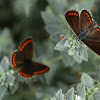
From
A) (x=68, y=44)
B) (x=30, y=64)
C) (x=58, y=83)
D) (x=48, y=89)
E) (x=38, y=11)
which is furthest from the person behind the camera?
(x=38, y=11)

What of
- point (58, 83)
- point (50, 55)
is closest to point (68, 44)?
point (50, 55)

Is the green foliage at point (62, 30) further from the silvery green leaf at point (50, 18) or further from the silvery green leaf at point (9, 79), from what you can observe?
the silvery green leaf at point (9, 79)

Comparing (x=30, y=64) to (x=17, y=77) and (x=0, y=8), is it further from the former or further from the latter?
(x=0, y=8)

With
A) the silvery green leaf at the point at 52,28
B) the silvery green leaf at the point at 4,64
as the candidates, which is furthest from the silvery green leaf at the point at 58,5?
the silvery green leaf at the point at 4,64

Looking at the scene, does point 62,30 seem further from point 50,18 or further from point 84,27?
point 84,27

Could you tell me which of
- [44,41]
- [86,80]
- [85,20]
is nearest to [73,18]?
[85,20]

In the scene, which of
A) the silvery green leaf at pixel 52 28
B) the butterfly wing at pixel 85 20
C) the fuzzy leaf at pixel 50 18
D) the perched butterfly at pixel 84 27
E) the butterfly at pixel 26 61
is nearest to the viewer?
the perched butterfly at pixel 84 27

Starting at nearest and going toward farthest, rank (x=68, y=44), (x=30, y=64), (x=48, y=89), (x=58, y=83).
Answer: 1. (x=68, y=44)
2. (x=30, y=64)
3. (x=48, y=89)
4. (x=58, y=83)
